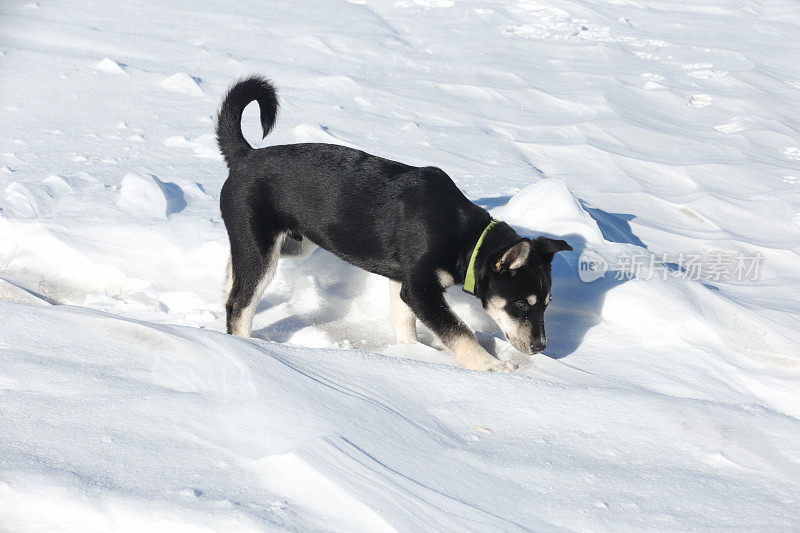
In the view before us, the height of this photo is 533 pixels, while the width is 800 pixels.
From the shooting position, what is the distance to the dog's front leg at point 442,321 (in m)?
3.43

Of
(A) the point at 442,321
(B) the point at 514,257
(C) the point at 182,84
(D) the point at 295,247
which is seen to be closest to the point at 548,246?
(B) the point at 514,257

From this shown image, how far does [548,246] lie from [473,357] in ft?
2.08

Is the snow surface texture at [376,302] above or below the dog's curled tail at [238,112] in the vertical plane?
below

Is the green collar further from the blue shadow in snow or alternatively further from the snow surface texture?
the blue shadow in snow

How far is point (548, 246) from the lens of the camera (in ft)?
11.6

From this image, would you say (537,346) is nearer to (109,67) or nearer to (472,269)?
(472,269)

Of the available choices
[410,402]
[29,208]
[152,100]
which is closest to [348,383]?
[410,402]

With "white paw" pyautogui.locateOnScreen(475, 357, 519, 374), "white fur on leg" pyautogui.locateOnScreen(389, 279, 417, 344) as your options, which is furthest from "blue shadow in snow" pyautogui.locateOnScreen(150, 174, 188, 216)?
"white paw" pyautogui.locateOnScreen(475, 357, 519, 374)

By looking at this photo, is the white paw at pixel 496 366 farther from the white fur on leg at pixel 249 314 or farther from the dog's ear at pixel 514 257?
the white fur on leg at pixel 249 314

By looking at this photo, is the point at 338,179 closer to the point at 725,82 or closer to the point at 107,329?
the point at 107,329

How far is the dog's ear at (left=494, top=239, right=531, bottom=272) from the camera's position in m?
3.29

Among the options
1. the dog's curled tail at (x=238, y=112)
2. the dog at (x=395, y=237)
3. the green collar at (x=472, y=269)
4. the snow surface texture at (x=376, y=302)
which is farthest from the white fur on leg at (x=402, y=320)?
the dog's curled tail at (x=238, y=112)

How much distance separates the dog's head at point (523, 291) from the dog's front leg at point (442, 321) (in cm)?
16

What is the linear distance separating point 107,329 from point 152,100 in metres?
4.30
